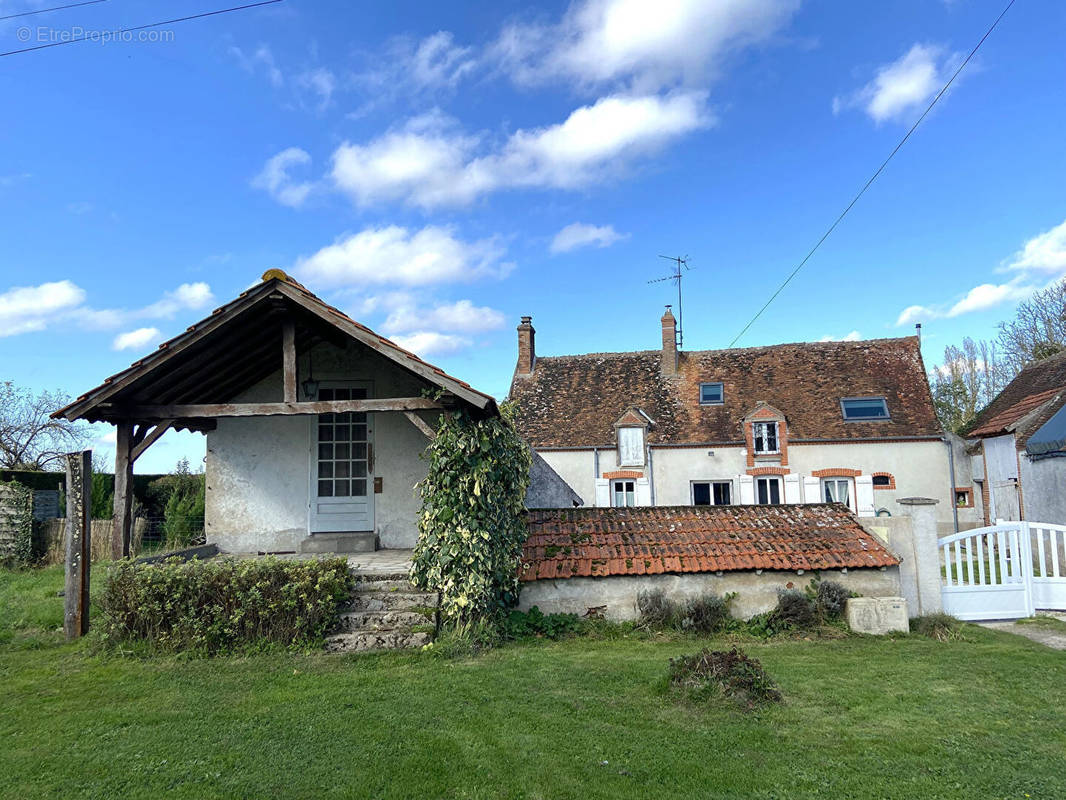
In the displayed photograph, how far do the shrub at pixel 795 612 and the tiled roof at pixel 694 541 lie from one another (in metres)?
0.34

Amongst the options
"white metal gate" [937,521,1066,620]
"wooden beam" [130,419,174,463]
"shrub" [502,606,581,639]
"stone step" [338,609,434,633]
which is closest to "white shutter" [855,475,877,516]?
"white metal gate" [937,521,1066,620]

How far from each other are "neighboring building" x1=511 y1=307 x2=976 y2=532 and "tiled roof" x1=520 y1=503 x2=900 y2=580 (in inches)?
537

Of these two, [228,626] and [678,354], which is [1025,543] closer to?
[228,626]

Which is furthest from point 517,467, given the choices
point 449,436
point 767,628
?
point 767,628

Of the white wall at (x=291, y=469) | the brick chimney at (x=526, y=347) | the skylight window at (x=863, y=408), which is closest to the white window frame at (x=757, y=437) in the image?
the skylight window at (x=863, y=408)

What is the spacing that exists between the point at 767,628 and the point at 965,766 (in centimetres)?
358

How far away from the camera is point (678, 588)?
8.07 m

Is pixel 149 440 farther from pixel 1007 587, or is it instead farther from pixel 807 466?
pixel 807 466

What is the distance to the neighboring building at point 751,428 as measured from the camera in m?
22.6

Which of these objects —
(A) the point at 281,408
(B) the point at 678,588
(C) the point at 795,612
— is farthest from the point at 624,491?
(A) the point at 281,408

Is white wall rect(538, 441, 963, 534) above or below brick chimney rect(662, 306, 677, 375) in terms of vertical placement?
below

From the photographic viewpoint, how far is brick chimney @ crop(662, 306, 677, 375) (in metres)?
26.4

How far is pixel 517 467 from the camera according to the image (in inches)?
322

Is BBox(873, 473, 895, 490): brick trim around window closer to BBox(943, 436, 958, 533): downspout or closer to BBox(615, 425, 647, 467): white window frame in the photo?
BBox(943, 436, 958, 533): downspout
